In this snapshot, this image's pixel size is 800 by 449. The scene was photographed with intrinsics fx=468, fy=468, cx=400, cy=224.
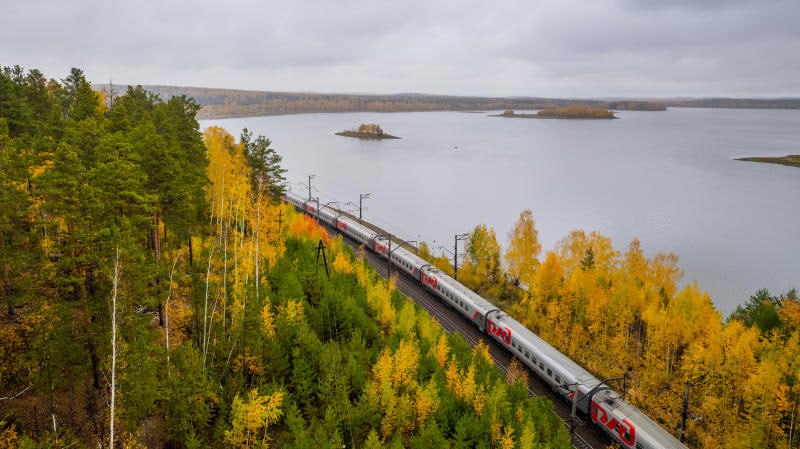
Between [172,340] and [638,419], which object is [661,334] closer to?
[638,419]

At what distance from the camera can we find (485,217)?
8238 centimetres

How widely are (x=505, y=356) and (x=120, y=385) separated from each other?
1095 inches

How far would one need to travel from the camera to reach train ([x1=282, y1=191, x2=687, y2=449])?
25.5 metres

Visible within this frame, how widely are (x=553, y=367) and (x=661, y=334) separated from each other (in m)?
11.7

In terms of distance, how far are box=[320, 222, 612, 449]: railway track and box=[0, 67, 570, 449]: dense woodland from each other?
4.07 metres

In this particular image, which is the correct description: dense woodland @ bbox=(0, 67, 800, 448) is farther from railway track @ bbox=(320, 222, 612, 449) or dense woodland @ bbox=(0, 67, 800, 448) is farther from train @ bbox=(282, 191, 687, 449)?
train @ bbox=(282, 191, 687, 449)

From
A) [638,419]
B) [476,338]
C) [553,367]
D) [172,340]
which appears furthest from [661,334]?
[172,340]

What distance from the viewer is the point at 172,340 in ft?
80.5

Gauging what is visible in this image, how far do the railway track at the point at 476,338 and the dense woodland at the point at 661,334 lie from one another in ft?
17.6

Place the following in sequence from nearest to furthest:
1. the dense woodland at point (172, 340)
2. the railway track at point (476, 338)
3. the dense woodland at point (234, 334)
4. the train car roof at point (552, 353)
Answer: the dense woodland at point (172, 340), the dense woodland at point (234, 334), the railway track at point (476, 338), the train car roof at point (552, 353)

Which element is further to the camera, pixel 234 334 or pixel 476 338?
pixel 476 338

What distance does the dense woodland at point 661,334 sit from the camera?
94.1 feet

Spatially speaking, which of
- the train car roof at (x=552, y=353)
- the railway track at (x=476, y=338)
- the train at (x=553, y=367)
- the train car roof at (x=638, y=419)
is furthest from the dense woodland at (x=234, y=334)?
the train car roof at (x=638, y=419)

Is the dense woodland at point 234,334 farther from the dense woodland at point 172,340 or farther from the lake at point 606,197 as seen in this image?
the lake at point 606,197
